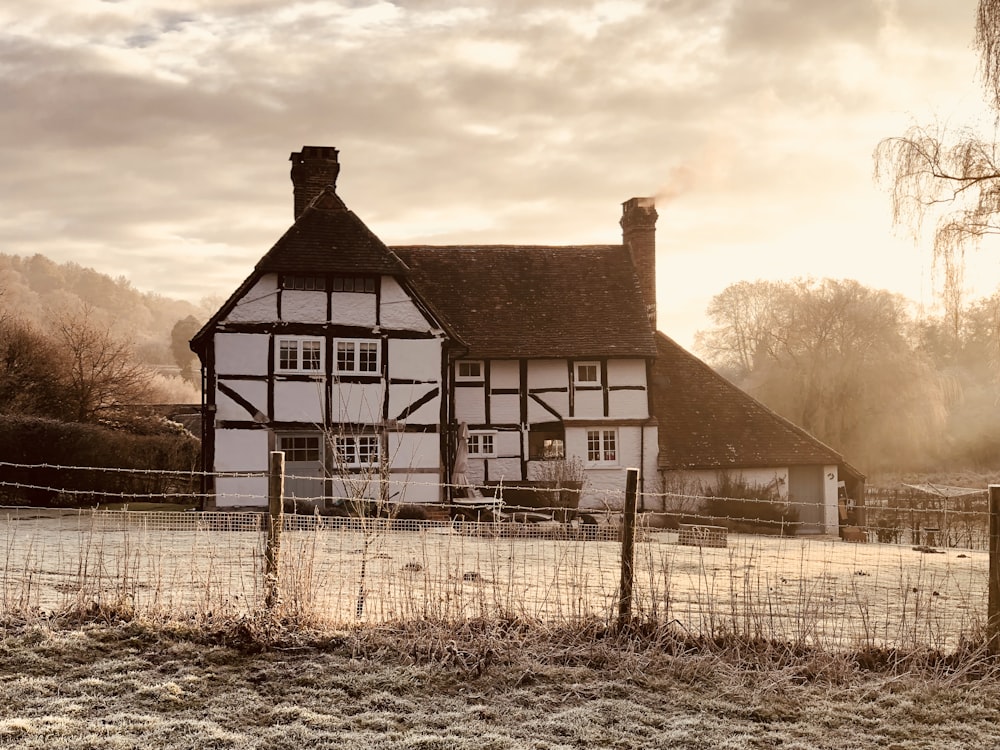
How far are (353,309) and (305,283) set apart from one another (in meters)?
1.32

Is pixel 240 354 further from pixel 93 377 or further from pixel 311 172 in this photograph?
pixel 93 377

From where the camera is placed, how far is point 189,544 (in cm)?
1541

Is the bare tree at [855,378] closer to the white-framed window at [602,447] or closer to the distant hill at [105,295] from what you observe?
the white-framed window at [602,447]

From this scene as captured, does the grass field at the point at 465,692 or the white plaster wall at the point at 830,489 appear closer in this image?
the grass field at the point at 465,692

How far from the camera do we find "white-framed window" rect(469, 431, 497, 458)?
26859mm

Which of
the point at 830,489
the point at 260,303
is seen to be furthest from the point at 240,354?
the point at 830,489

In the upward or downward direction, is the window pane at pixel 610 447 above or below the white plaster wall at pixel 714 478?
above

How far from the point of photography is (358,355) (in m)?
23.9

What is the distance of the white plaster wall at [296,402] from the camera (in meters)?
23.4

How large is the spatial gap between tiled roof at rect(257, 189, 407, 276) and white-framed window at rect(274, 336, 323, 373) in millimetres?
1695

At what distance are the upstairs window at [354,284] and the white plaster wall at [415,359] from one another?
141 centimetres

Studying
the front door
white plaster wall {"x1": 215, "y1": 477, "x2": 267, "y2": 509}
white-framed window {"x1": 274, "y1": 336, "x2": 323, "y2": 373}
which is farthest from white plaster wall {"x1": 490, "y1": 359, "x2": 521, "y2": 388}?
white plaster wall {"x1": 215, "y1": 477, "x2": 267, "y2": 509}

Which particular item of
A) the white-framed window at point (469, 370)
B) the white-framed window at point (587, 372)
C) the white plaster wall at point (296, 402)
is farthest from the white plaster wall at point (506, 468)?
the white plaster wall at point (296, 402)

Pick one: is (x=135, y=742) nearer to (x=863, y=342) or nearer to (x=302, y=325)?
(x=302, y=325)
